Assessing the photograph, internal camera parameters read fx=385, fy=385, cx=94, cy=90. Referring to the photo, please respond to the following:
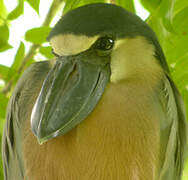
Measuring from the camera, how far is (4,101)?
92.1 inches

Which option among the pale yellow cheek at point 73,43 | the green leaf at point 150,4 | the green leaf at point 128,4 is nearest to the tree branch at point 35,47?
the green leaf at point 128,4

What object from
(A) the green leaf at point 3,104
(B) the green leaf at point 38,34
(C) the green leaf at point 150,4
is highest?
(C) the green leaf at point 150,4

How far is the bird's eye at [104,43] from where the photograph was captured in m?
2.06

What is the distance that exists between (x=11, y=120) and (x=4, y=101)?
124 mm

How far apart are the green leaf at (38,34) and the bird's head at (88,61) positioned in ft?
0.78

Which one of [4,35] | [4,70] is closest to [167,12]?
[4,35]

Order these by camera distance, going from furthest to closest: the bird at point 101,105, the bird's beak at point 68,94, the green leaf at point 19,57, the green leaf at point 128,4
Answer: the green leaf at point 19,57 < the green leaf at point 128,4 < the bird at point 101,105 < the bird's beak at point 68,94

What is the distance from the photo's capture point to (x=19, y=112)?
90.9 inches

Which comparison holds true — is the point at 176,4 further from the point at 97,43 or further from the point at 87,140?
the point at 87,140

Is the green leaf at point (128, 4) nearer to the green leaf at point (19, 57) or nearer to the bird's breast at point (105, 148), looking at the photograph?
the bird's breast at point (105, 148)

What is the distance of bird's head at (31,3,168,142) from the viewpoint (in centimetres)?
187

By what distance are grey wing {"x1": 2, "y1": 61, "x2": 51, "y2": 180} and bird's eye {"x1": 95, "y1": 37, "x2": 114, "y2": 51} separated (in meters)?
0.45

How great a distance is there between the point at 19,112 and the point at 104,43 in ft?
2.22

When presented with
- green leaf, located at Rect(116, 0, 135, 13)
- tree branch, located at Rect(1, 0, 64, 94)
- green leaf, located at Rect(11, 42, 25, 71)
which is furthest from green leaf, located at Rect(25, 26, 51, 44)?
green leaf, located at Rect(116, 0, 135, 13)
